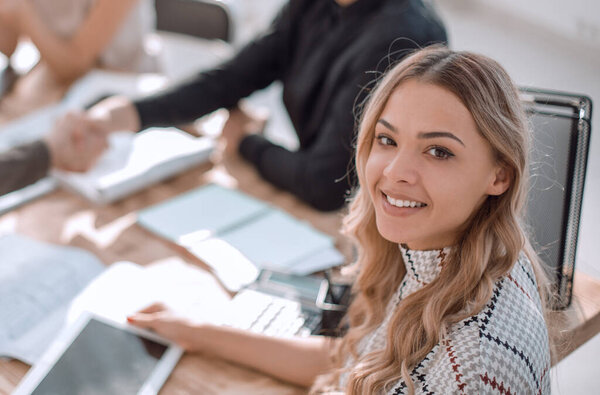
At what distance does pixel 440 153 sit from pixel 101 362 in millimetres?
627

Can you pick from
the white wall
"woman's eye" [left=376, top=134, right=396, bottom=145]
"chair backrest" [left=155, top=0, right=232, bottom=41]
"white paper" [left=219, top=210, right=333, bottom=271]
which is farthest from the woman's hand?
the white wall

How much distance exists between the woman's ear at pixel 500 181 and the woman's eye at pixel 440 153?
8 centimetres

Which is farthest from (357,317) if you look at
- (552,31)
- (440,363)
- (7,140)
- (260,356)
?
(552,31)

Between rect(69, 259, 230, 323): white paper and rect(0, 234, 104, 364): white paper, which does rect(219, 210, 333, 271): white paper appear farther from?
rect(0, 234, 104, 364): white paper

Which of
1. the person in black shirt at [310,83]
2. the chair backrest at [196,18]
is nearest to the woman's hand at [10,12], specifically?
the chair backrest at [196,18]

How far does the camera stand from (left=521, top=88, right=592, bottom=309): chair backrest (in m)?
0.99

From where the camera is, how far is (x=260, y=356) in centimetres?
100

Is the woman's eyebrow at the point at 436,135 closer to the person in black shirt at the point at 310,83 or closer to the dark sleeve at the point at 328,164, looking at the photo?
the person in black shirt at the point at 310,83

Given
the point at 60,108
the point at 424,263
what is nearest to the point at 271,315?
the point at 424,263

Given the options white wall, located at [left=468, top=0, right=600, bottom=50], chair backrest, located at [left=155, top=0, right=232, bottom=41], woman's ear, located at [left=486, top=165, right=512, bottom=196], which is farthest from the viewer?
white wall, located at [left=468, top=0, right=600, bottom=50]

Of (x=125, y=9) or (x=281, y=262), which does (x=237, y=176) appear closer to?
(x=281, y=262)

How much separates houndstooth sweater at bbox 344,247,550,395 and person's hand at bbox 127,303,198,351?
395 mm

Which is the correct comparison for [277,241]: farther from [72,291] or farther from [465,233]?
[465,233]

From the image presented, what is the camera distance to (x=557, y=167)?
3.34 ft
